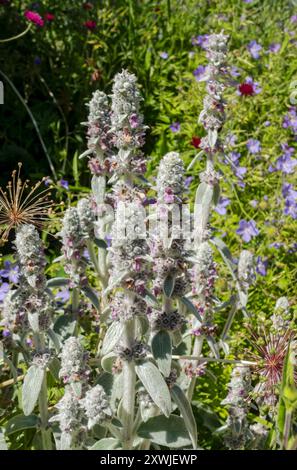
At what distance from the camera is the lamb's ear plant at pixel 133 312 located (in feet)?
5.97

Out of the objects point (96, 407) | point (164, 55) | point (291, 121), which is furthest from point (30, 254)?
point (164, 55)

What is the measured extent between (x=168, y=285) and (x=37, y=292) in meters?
0.47

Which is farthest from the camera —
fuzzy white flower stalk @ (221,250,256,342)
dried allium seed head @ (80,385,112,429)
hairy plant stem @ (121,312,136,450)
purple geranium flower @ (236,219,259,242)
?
purple geranium flower @ (236,219,259,242)

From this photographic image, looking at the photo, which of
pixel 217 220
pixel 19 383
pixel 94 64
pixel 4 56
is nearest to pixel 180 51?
pixel 94 64

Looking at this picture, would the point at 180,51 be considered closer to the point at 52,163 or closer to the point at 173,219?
the point at 52,163

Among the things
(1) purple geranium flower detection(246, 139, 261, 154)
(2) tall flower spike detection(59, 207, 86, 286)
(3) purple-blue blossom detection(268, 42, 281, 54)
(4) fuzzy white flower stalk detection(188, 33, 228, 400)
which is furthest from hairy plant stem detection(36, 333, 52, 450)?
(3) purple-blue blossom detection(268, 42, 281, 54)

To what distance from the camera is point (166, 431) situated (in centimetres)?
203

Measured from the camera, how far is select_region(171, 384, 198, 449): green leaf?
199 centimetres

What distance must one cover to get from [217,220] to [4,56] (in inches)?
90.6

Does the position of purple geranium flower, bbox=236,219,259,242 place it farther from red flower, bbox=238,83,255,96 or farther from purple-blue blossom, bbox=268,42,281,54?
purple-blue blossom, bbox=268,42,281,54

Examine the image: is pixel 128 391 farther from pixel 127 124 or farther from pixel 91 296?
pixel 127 124

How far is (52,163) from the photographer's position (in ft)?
15.1

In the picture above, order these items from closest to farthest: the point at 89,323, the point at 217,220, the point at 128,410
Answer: the point at 128,410, the point at 89,323, the point at 217,220

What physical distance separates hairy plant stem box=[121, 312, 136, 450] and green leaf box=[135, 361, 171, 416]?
1.9 inches
